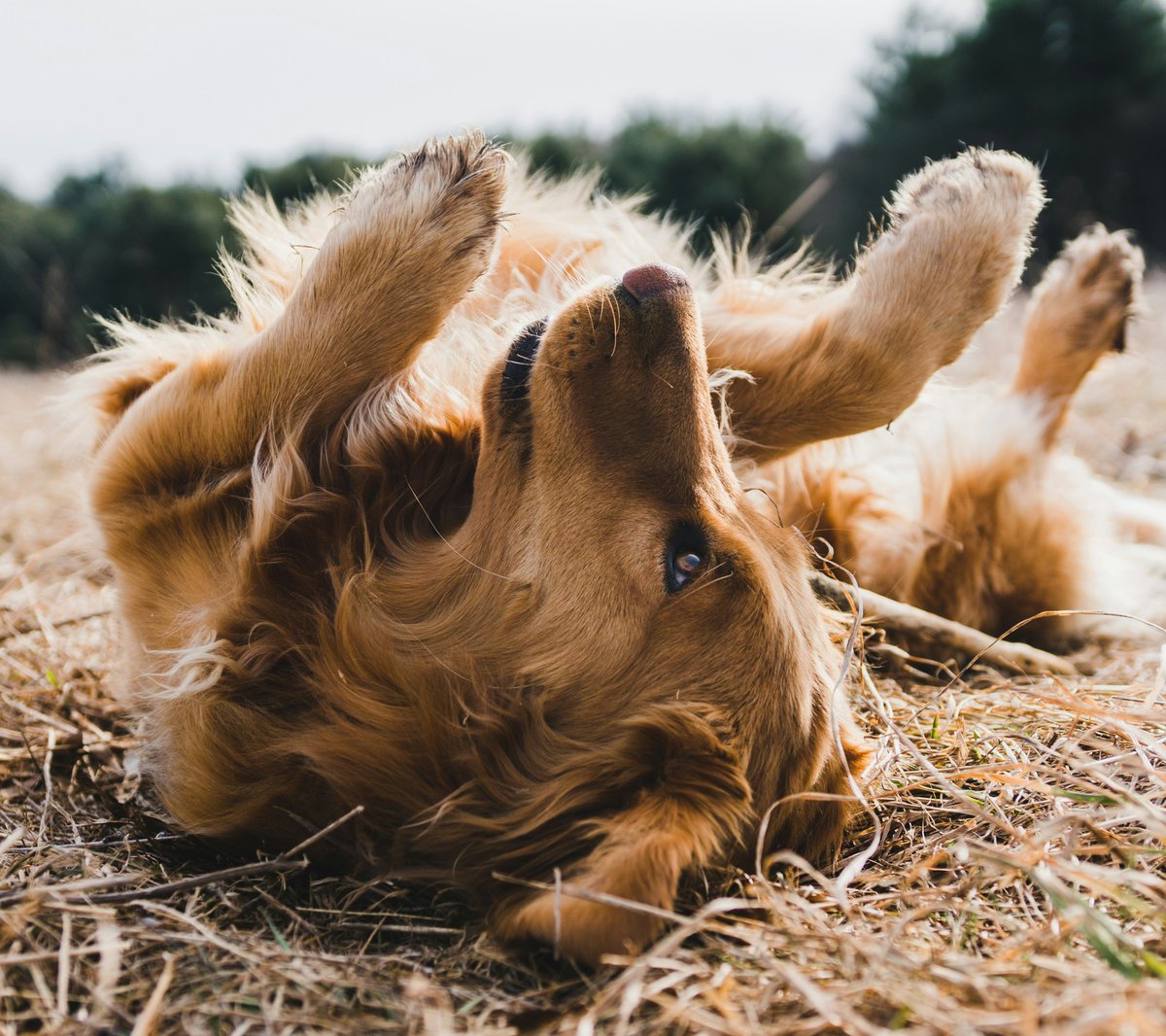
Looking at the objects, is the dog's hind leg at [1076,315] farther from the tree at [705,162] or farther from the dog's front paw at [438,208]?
the tree at [705,162]

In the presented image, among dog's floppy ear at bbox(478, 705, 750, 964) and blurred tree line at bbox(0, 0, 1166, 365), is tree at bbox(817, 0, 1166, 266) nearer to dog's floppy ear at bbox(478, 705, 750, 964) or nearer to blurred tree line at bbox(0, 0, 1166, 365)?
blurred tree line at bbox(0, 0, 1166, 365)

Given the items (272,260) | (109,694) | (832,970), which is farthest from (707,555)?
(109,694)

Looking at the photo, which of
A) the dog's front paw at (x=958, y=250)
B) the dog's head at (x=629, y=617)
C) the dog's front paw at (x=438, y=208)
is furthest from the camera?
the dog's front paw at (x=958, y=250)

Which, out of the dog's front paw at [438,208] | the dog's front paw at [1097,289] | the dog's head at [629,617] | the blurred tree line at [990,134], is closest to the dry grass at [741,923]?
the dog's head at [629,617]

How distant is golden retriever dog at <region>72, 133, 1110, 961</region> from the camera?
183 cm

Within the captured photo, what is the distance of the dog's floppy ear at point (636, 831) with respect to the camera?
4.82 feet

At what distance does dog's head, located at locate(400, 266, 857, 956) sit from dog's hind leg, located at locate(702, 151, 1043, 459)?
0.74 m

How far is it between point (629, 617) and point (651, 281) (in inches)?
26.7

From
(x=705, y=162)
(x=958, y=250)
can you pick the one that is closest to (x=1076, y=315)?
(x=958, y=250)

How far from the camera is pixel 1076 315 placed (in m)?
3.26

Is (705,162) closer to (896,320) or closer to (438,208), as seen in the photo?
(896,320)

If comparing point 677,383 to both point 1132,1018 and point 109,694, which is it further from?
point 109,694

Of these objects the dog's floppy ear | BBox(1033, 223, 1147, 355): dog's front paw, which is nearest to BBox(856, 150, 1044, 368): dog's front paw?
BBox(1033, 223, 1147, 355): dog's front paw


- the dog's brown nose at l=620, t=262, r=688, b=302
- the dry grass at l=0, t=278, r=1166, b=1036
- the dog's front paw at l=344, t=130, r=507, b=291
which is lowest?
the dry grass at l=0, t=278, r=1166, b=1036
